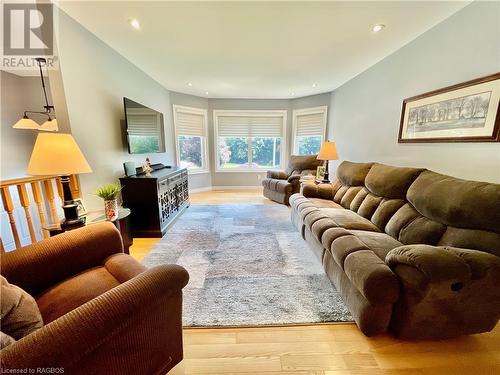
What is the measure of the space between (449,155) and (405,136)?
0.63 metres

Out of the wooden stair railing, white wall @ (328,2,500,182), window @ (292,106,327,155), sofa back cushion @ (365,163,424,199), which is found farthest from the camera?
window @ (292,106,327,155)

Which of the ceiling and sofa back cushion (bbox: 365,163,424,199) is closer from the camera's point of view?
the ceiling

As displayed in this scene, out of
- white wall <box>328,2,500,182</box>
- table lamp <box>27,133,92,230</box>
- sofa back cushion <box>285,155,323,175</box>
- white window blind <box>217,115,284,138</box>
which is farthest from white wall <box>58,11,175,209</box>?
white wall <box>328,2,500,182</box>

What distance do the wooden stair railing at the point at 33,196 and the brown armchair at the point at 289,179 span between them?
10.8 ft

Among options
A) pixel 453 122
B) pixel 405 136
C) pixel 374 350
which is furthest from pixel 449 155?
pixel 374 350

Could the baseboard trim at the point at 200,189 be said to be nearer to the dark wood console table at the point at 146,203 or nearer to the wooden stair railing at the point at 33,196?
the dark wood console table at the point at 146,203

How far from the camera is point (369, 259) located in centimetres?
142

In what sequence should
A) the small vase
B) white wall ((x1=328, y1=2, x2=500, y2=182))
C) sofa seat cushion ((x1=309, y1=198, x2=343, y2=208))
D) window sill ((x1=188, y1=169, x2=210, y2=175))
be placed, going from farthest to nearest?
window sill ((x1=188, y1=169, x2=210, y2=175))
sofa seat cushion ((x1=309, y1=198, x2=343, y2=208))
the small vase
white wall ((x1=328, y1=2, x2=500, y2=182))

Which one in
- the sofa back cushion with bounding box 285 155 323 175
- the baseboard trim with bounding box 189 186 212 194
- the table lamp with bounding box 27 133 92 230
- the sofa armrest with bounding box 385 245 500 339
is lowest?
the baseboard trim with bounding box 189 186 212 194

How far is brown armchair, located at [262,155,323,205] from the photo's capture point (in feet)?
14.1

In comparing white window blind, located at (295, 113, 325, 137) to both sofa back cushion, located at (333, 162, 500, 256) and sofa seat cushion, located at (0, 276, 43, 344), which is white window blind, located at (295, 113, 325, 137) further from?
sofa seat cushion, located at (0, 276, 43, 344)

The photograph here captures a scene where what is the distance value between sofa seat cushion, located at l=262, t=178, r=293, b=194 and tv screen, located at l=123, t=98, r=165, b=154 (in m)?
2.29

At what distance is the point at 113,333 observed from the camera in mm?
752

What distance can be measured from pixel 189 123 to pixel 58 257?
14.2 ft
